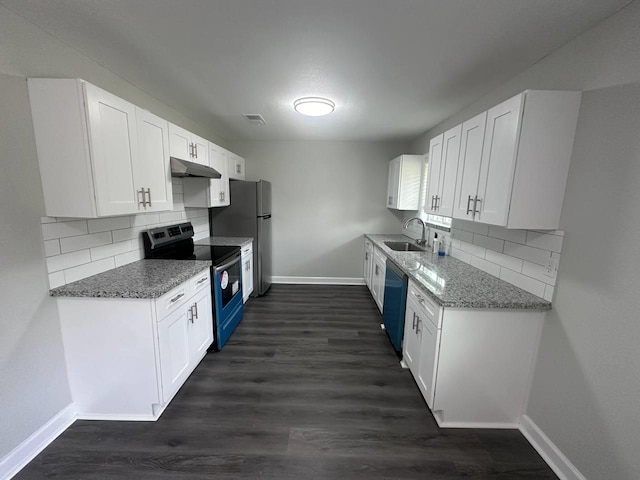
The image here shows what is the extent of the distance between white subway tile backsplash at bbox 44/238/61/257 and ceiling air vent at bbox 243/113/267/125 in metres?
2.18

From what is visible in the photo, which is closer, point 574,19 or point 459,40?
point 574,19

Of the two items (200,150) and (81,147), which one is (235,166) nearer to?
(200,150)

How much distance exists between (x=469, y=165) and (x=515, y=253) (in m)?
0.76

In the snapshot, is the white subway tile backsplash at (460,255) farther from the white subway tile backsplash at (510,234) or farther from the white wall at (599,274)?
the white wall at (599,274)

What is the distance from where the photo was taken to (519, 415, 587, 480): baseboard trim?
4.69 feet

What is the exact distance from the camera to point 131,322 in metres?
1.67

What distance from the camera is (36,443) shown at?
5.05 feet

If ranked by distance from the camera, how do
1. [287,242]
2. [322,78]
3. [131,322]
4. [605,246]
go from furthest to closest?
[287,242] < [322,78] < [131,322] < [605,246]

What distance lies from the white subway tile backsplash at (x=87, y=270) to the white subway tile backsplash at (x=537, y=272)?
3.17 metres

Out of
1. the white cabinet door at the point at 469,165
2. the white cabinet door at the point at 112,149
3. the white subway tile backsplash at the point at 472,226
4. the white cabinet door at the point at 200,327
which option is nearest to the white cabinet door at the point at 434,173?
the white subway tile backsplash at the point at 472,226

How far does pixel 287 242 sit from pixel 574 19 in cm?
398

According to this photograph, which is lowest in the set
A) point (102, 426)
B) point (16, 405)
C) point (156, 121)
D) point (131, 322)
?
point (102, 426)

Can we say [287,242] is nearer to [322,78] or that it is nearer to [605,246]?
[322,78]

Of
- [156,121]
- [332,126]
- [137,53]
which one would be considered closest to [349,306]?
[332,126]
